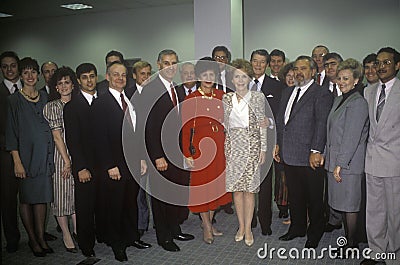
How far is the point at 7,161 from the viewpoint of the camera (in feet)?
11.0

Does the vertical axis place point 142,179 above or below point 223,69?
below

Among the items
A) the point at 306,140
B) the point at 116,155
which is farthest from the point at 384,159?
the point at 116,155

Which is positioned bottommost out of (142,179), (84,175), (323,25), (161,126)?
(142,179)

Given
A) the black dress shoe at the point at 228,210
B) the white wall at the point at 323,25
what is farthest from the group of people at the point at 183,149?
the white wall at the point at 323,25

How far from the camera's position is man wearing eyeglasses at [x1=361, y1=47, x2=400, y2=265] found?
2.77m

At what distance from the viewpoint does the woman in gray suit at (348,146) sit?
298 cm

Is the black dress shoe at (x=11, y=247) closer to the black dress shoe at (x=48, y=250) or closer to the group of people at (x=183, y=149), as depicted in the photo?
the group of people at (x=183, y=149)

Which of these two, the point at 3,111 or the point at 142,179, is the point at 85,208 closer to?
the point at 142,179

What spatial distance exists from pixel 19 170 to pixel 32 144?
0.76 feet

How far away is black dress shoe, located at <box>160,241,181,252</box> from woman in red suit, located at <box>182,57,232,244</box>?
1.00ft

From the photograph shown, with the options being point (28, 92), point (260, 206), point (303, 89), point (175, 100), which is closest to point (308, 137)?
point (303, 89)

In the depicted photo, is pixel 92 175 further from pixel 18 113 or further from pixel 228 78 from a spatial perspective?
pixel 228 78

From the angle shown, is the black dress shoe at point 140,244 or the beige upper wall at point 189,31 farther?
the beige upper wall at point 189,31

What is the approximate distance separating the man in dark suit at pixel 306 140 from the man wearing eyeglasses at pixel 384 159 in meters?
0.41
